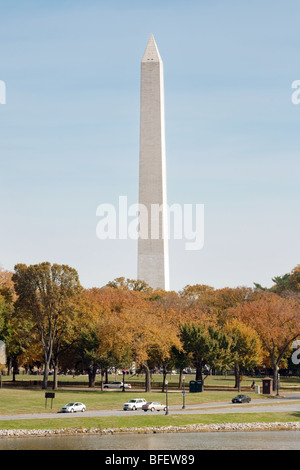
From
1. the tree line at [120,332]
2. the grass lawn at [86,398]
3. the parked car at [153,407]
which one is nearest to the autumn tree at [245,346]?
the tree line at [120,332]


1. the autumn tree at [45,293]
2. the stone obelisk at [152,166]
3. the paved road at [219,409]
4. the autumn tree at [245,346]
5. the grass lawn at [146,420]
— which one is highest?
the stone obelisk at [152,166]

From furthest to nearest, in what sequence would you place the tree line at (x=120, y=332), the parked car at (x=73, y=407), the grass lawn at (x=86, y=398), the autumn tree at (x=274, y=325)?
the autumn tree at (x=274, y=325), the tree line at (x=120, y=332), the grass lawn at (x=86, y=398), the parked car at (x=73, y=407)

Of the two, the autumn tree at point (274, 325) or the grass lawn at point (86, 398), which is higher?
the autumn tree at point (274, 325)

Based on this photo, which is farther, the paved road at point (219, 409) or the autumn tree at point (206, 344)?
the autumn tree at point (206, 344)

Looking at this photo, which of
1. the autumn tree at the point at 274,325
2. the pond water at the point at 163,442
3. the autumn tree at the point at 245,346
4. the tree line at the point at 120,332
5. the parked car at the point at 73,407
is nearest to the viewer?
the pond water at the point at 163,442

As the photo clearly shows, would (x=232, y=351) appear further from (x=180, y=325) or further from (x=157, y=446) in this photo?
(x=157, y=446)

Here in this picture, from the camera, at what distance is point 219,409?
69.5 metres

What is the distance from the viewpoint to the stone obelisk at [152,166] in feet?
405

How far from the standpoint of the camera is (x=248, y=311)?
10231 cm

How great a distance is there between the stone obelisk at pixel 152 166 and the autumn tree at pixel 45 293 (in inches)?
1425

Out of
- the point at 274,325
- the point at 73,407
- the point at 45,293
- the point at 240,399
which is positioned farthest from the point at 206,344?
the point at 73,407

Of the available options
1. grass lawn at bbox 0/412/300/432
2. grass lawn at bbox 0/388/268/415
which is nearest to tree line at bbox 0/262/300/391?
grass lawn at bbox 0/388/268/415

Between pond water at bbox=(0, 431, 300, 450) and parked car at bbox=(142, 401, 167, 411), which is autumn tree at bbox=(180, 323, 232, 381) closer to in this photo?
parked car at bbox=(142, 401, 167, 411)

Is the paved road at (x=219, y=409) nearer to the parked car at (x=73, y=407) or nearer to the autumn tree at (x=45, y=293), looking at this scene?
the parked car at (x=73, y=407)
